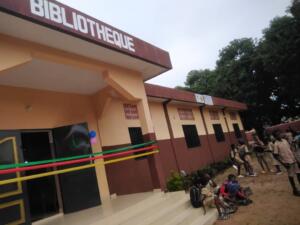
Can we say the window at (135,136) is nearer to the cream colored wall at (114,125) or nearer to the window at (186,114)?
the cream colored wall at (114,125)

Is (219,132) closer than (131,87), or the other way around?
(131,87)

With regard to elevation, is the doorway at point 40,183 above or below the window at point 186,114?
below

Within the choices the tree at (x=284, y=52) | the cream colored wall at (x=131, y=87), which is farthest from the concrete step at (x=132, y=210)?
the tree at (x=284, y=52)

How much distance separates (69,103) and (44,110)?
906 mm

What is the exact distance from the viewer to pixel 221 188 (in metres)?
7.31

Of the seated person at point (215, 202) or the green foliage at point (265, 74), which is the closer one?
the seated person at point (215, 202)

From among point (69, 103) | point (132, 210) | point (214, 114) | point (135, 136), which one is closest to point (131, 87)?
point (69, 103)

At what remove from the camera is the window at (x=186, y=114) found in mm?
13137

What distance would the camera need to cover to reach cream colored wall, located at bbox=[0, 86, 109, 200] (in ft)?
20.2

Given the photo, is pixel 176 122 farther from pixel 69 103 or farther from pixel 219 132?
pixel 69 103

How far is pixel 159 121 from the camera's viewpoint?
11.2 meters

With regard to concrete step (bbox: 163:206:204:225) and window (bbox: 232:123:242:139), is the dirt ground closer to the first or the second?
concrete step (bbox: 163:206:204:225)

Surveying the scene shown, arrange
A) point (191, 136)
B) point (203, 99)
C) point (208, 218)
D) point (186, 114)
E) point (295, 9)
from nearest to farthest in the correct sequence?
1. point (208, 218)
2. point (191, 136)
3. point (186, 114)
4. point (203, 99)
5. point (295, 9)

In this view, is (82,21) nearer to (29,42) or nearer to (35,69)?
(29,42)
